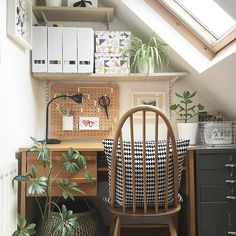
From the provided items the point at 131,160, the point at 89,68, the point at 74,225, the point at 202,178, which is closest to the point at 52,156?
the point at 74,225

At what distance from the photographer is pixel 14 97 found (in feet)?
5.39

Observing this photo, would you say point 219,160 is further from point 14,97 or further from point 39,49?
point 39,49

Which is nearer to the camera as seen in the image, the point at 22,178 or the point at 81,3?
the point at 22,178

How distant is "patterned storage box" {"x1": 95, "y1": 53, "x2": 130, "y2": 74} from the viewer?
6.58 ft

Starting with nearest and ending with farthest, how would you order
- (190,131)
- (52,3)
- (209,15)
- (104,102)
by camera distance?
(209,15)
(190,131)
(52,3)
(104,102)

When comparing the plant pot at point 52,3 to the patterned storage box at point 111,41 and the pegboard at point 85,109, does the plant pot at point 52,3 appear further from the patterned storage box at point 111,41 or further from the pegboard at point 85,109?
the pegboard at point 85,109

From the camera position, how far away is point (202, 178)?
5.40 ft

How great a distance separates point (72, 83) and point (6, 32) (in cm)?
82

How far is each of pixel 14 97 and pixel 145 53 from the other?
97cm

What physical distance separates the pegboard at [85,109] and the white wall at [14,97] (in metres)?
0.19

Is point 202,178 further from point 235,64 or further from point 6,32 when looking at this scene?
point 6,32

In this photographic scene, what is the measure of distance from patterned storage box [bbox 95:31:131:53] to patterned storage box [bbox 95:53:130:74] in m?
0.04

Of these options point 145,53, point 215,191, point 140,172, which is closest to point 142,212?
point 140,172

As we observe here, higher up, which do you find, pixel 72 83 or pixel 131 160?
pixel 72 83
